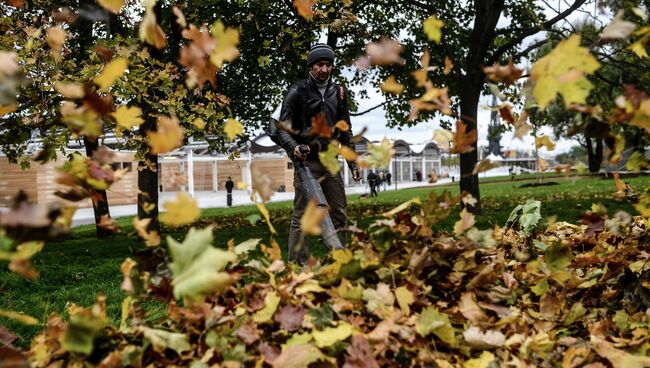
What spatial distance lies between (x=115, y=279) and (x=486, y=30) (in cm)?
826

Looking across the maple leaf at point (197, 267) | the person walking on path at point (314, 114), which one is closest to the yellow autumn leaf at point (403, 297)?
the maple leaf at point (197, 267)

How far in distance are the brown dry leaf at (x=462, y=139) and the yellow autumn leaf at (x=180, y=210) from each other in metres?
0.74

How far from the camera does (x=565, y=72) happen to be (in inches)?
44.6

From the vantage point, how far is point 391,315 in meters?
1.35

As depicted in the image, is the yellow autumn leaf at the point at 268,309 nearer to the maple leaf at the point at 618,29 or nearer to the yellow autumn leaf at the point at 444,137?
the yellow autumn leaf at the point at 444,137

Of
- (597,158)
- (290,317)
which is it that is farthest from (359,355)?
(597,158)

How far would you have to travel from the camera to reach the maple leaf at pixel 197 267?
1.07 meters

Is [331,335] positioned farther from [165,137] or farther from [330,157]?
[165,137]

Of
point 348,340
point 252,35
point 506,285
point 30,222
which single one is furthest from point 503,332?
point 252,35

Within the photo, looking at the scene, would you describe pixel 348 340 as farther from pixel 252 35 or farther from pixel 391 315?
pixel 252 35

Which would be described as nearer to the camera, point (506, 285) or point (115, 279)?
point (506, 285)

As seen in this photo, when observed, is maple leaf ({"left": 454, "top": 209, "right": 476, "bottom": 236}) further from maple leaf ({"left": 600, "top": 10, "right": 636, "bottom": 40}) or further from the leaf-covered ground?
maple leaf ({"left": 600, "top": 10, "right": 636, "bottom": 40})

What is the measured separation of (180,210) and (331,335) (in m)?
0.49

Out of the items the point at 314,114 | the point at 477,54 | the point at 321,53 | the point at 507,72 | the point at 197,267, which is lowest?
the point at 197,267
